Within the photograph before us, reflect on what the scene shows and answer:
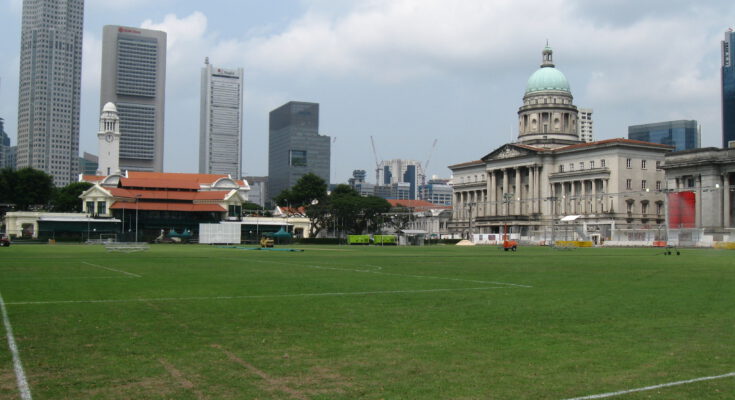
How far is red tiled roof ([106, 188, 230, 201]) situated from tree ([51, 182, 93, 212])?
51.8 ft

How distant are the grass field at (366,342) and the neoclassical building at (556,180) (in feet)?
314

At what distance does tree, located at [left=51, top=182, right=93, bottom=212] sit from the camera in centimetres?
15412

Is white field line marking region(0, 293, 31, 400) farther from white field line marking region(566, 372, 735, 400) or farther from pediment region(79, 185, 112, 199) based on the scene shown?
pediment region(79, 185, 112, 199)

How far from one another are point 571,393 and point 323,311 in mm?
8360

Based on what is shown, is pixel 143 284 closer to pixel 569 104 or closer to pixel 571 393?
pixel 571 393

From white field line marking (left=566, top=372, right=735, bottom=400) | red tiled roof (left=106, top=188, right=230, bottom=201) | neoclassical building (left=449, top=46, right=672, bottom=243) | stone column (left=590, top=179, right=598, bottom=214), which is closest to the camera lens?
white field line marking (left=566, top=372, right=735, bottom=400)

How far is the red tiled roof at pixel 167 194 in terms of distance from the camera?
465 feet

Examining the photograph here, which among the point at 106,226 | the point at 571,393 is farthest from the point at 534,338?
the point at 106,226

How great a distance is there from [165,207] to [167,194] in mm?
4481

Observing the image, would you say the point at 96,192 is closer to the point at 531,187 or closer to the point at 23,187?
the point at 23,187

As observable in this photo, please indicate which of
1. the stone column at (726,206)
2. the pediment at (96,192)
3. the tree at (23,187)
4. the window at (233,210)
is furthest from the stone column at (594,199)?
the tree at (23,187)

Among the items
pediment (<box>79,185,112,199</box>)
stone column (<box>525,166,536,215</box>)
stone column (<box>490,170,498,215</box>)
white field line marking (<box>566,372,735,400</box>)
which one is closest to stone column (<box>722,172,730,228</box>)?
stone column (<box>525,166,536,215</box>)

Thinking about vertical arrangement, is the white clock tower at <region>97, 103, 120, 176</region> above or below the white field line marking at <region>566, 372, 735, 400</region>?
above

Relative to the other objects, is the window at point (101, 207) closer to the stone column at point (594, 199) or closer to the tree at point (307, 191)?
the tree at point (307, 191)
